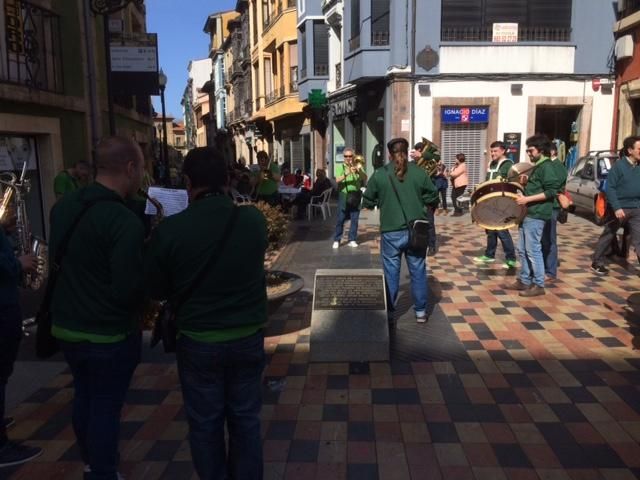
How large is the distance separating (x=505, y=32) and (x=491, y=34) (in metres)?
0.39

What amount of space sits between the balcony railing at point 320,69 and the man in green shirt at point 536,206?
1654 centimetres

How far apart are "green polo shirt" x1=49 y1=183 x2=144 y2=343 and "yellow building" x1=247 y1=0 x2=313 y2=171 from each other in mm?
22294

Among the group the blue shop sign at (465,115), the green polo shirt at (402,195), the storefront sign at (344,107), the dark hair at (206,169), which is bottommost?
the green polo shirt at (402,195)

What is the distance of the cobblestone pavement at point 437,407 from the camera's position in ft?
10.1

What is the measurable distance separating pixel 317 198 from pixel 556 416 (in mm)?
10957

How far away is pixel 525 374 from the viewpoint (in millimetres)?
4180

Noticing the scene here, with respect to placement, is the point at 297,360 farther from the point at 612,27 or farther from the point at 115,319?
the point at 612,27

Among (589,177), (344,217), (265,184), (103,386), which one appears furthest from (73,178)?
(589,177)

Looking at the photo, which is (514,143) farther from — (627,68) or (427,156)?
(427,156)

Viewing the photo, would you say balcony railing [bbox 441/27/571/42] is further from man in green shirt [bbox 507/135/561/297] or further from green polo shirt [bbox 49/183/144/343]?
green polo shirt [bbox 49/183/144/343]

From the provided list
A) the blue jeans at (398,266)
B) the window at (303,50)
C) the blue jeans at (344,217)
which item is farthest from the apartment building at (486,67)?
the blue jeans at (398,266)

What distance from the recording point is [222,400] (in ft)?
8.04

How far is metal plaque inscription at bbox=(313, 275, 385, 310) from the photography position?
457 centimetres

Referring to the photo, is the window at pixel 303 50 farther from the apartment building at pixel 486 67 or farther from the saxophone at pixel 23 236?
the saxophone at pixel 23 236
